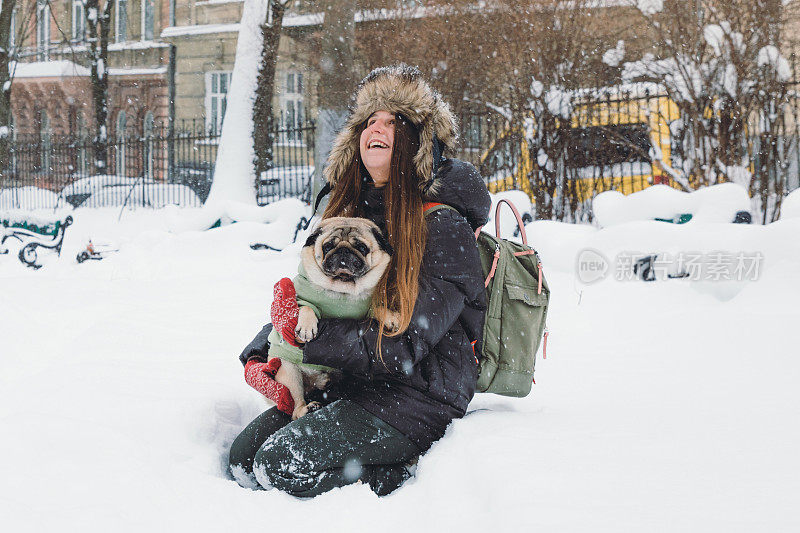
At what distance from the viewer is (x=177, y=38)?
24.2 m

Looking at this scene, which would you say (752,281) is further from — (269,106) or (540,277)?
(269,106)

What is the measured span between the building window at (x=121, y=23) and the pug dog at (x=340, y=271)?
28928 millimetres

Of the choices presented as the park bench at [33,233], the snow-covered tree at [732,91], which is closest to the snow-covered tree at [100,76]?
the park bench at [33,233]

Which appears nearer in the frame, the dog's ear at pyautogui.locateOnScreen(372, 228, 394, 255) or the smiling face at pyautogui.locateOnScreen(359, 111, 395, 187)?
the dog's ear at pyautogui.locateOnScreen(372, 228, 394, 255)

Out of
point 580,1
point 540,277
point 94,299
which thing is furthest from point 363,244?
point 580,1

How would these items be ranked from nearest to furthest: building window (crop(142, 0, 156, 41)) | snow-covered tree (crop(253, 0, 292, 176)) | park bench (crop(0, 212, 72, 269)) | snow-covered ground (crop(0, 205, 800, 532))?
snow-covered ground (crop(0, 205, 800, 532))
park bench (crop(0, 212, 72, 269))
snow-covered tree (crop(253, 0, 292, 176))
building window (crop(142, 0, 156, 41))

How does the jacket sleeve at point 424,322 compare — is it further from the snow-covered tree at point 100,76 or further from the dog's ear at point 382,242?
the snow-covered tree at point 100,76

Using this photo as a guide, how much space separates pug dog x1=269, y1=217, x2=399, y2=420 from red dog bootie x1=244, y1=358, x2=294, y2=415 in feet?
0.79

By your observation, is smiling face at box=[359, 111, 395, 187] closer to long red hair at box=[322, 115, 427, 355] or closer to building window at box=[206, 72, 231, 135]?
long red hair at box=[322, 115, 427, 355]

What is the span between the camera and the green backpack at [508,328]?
8.36 feet

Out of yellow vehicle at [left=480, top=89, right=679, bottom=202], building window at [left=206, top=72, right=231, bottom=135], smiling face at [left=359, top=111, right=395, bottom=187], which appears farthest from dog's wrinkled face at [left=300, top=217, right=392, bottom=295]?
building window at [left=206, top=72, right=231, bottom=135]

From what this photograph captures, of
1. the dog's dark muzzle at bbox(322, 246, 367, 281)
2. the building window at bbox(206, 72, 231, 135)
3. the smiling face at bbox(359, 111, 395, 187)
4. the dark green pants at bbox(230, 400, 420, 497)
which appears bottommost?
the dark green pants at bbox(230, 400, 420, 497)

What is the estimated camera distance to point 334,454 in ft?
7.40

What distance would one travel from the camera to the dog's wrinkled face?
2.31 m
